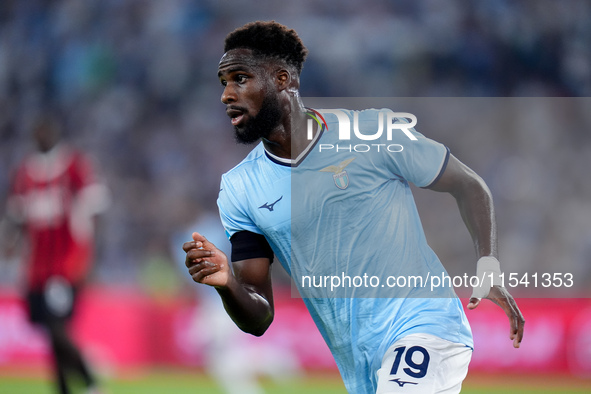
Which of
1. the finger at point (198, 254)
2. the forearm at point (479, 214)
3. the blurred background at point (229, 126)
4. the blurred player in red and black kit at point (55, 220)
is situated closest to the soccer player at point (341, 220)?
the forearm at point (479, 214)

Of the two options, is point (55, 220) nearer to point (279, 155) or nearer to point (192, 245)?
point (279, 155)

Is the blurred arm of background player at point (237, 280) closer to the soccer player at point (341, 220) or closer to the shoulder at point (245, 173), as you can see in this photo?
the soccer player at point (341, 220)

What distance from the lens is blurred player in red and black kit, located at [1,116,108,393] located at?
25.6 feet

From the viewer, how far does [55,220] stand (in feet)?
26.2

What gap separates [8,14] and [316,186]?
12.7 m

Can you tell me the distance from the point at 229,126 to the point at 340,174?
30.7 ft

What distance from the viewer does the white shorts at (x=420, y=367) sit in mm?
3234

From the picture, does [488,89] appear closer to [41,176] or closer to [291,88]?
[41,176]

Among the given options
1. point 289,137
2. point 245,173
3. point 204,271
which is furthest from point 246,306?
point 289,137

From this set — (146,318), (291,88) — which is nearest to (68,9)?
(146,318)

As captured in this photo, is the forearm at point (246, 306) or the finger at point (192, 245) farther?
the forearm at point (246, 306)

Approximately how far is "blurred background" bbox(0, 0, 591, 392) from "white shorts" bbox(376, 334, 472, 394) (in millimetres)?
5042

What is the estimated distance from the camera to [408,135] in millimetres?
3684

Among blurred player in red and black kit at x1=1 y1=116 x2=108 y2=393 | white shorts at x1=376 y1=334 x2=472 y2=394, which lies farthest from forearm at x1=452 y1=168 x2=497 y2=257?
blurred player in red and black kit at x1=1 y1=116 x2=108 y2=393
